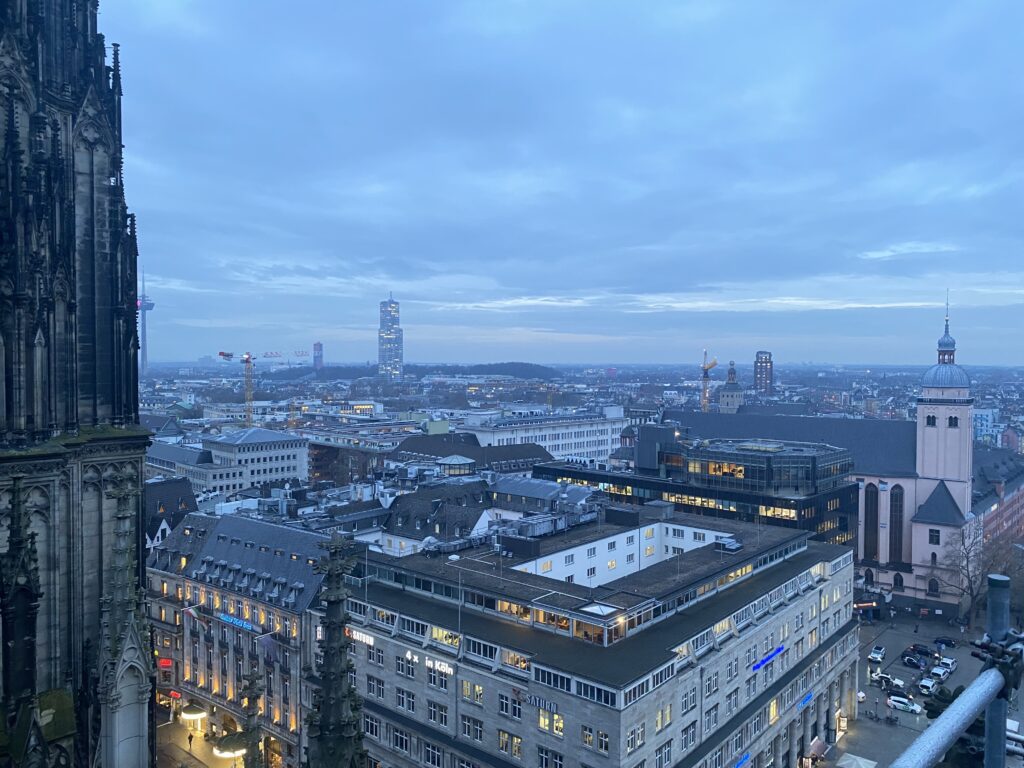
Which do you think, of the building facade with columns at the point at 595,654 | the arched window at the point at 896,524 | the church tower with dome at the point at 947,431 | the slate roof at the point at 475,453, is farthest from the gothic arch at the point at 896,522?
the slate roof at the point at 475,453

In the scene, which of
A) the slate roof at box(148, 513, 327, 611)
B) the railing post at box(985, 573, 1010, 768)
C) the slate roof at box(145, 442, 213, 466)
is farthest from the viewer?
the slate roof at box(145, 442, 213, 466)

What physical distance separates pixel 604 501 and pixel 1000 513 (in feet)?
278

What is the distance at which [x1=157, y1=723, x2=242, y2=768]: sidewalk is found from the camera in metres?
66.6

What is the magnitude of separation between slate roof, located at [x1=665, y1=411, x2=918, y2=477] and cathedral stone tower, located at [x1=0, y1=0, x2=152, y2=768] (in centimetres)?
12987

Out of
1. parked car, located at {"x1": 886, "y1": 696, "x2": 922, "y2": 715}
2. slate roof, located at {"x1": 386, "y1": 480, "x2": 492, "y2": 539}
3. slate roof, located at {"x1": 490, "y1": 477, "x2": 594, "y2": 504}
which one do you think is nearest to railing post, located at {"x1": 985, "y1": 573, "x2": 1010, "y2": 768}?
slate roof, located at {"x1": 386, "y1": 480, "x2": 492, "y2": 539}

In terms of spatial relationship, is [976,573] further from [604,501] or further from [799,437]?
[604,501]

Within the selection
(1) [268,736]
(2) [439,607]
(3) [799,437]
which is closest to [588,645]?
(2) [439,607]

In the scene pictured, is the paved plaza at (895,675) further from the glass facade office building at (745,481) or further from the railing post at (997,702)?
the railing post at (997,702)

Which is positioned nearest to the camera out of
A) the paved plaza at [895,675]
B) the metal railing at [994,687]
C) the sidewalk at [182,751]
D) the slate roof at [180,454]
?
the metal railing at [994,687]

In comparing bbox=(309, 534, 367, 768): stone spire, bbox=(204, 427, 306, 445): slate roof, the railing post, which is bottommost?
bbox=(204, 427, 306, 445): slate roof

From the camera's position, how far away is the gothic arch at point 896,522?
124 meters

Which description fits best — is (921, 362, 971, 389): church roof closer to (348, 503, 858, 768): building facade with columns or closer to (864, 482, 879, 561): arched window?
(864, 482, 879, 561): arched window

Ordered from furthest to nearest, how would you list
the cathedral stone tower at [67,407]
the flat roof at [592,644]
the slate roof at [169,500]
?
the slate roof at [169,500] → the flat roof at [592,644] → the cathedral stone tower at [67,407]

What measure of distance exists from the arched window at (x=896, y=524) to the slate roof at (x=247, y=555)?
93.5 metres
